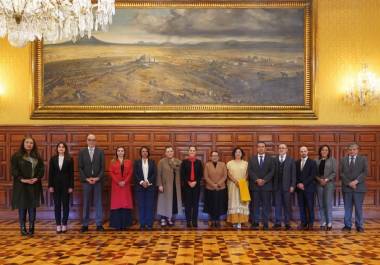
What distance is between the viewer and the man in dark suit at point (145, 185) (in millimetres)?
8469

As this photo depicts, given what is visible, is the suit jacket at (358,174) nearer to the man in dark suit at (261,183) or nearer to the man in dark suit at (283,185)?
the man in dark suit at (283,185)

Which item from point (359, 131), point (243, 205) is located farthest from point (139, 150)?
point (359, 131)

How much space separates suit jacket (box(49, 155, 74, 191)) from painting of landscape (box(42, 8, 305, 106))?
1.73 m

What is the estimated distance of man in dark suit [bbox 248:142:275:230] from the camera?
837 centimetres

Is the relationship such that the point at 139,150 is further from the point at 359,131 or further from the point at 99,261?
the point at 359,131

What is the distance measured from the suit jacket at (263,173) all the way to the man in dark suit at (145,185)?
175 cm

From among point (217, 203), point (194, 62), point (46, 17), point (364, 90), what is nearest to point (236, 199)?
point (217, 203)

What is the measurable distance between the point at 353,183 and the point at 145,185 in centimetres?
361

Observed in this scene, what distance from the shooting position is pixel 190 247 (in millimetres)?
6770

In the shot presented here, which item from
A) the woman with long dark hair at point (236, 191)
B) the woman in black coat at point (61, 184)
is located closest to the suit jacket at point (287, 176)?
the woman with long dark hair at point (236, 191)

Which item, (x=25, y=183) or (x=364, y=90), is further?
(x=364, y=90)

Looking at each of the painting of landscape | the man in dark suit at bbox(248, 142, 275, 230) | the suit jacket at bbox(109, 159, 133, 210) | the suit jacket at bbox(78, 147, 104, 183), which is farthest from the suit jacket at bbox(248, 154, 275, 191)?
the suit jacket at bbox(78, 147, 104, 183)

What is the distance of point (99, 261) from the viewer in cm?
595

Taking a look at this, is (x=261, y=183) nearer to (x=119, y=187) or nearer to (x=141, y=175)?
(x=141, y=175)
